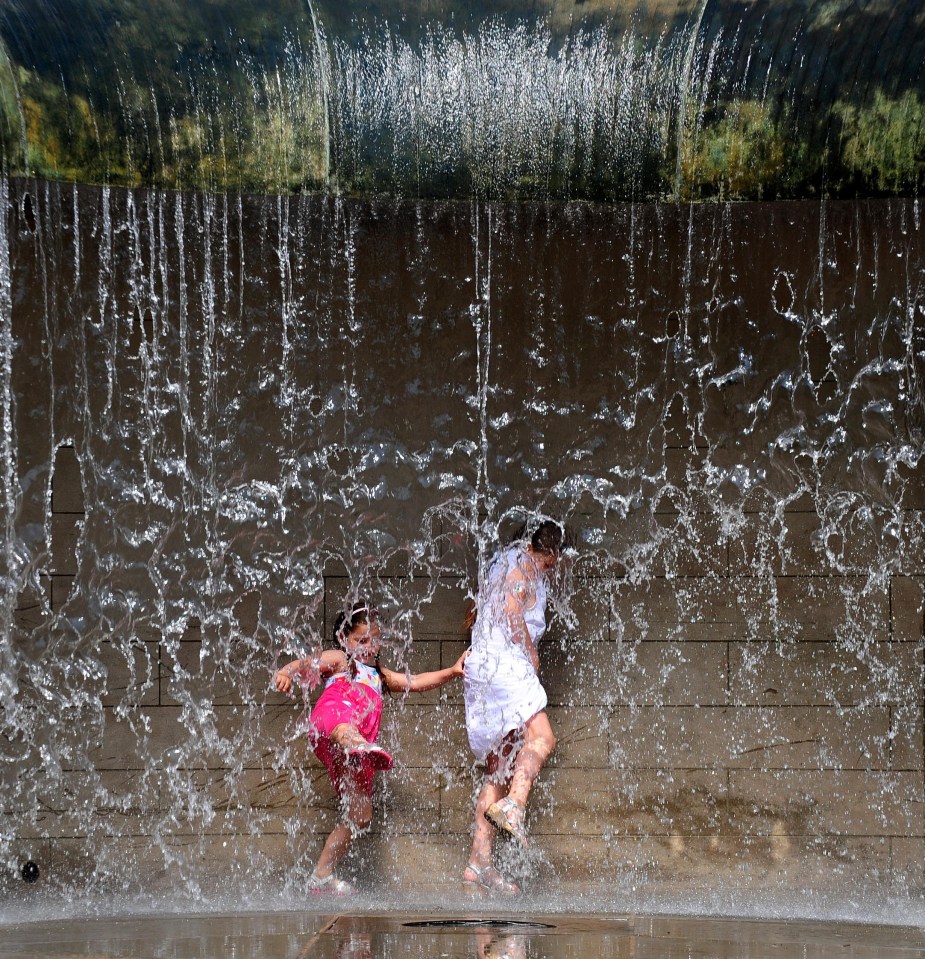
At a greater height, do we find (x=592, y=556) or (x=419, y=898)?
(x=592, y=556)

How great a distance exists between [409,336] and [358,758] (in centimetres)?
237

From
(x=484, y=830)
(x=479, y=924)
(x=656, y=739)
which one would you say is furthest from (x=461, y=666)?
(x=479, y=924)

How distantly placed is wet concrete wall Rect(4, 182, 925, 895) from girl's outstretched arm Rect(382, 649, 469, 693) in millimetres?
270

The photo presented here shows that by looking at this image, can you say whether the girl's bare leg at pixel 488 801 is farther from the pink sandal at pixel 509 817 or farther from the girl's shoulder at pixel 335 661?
the girl's shoulder at pixel 335 661

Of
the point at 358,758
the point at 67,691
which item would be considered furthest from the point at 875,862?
the point at 67,691

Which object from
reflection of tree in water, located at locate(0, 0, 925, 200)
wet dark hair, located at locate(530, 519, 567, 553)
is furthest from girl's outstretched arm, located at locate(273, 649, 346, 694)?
reflection of tree in water, located at locate(0, 0, 925, 200)

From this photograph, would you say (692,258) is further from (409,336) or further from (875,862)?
(875,862)

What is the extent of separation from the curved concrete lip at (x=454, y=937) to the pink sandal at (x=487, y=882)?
2.31 feet

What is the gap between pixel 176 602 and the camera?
7090mm

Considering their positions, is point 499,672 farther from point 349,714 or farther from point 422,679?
point 349,714

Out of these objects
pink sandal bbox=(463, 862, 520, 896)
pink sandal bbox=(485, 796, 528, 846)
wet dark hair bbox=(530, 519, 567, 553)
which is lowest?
pink sandal bbox=(463, 862, 520, 896)

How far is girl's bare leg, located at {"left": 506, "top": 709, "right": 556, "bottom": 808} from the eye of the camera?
623 cm

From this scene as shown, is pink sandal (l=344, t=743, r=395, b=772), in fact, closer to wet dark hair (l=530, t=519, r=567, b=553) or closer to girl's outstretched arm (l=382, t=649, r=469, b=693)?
girl's outstretched arm (l=382, t=649, r=469, b=693)

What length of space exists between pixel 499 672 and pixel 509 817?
93cm
